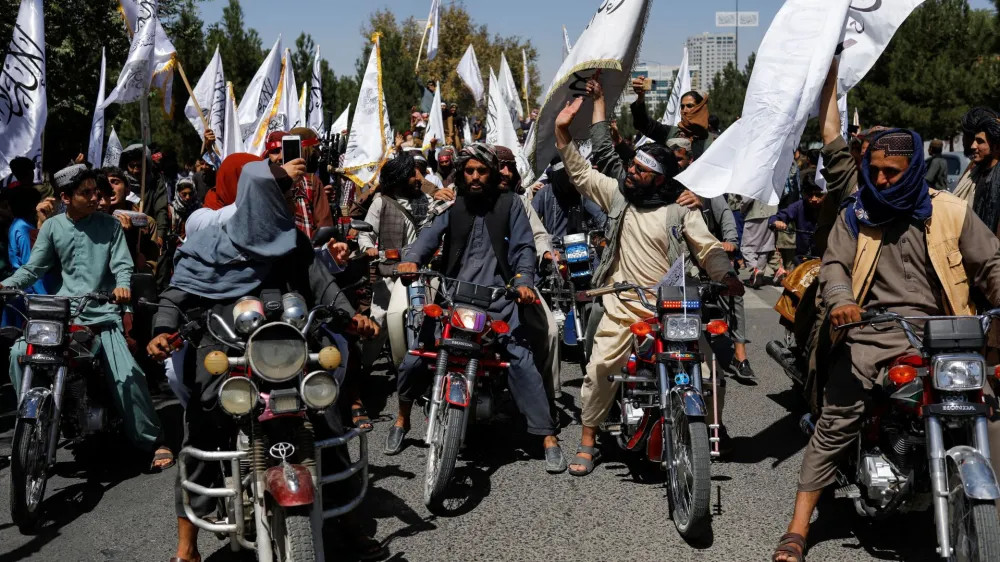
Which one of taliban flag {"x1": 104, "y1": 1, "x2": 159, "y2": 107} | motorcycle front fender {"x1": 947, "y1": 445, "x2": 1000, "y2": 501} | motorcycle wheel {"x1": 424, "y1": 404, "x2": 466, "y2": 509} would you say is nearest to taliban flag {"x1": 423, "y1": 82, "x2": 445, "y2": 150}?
taliban flag {"x1": 104, "y1": 1, "x2": 159, "y2": 107}

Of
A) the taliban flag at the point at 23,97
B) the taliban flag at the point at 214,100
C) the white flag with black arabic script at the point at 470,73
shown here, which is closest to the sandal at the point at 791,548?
the taliban flag at the point at 23,97

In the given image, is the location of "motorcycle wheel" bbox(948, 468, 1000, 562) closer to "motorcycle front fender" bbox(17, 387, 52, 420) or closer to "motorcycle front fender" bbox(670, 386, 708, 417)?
"motorcycle front fender" bbox(670, 386, 708, 417)

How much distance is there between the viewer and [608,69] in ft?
21.3

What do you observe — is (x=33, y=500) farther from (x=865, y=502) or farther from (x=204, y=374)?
(x=865, y=502)

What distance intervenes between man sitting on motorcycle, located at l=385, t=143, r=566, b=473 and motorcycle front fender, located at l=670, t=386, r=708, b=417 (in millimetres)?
1309

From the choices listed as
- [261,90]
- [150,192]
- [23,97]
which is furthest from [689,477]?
[261,90]

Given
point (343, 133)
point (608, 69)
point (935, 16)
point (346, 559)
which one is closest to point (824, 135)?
point (608, 69)

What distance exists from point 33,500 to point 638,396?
3348 millimetres

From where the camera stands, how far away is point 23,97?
24.9 ft

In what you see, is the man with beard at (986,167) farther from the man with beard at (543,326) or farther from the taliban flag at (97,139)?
the taliban flag at (97,139)

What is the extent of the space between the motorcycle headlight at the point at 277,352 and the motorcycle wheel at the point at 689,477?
6.35 feet

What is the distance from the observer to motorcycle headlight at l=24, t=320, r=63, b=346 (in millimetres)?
5289

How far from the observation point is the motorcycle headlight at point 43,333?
17.4ft

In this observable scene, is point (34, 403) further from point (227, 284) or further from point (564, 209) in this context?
point (564, 209)
